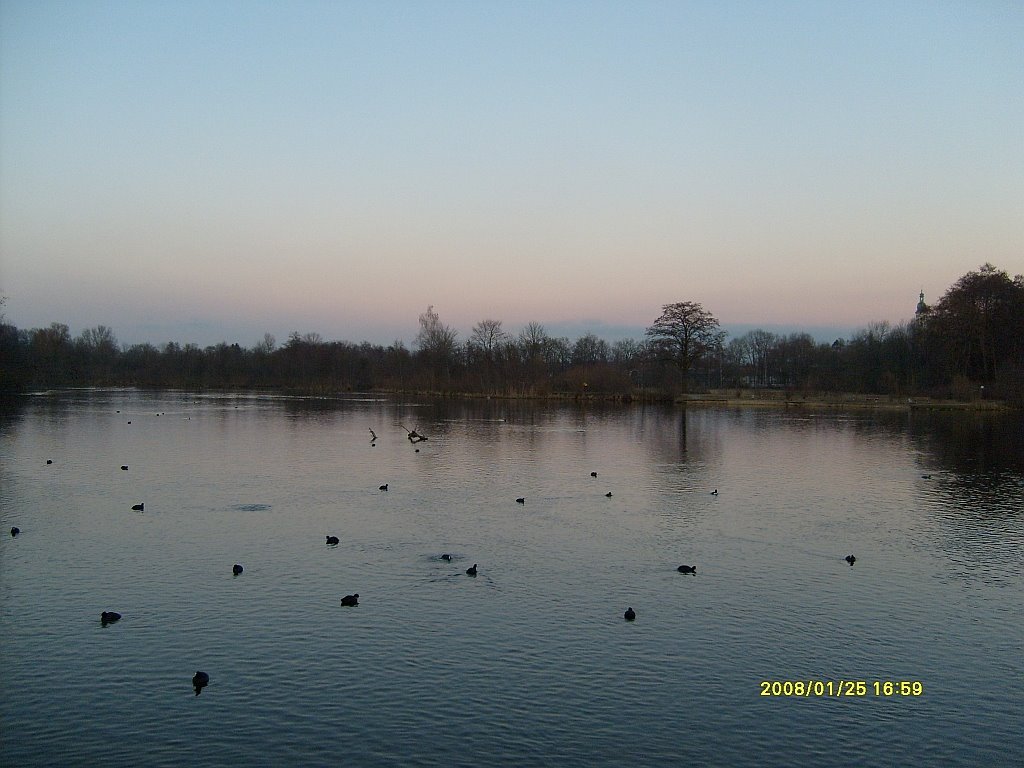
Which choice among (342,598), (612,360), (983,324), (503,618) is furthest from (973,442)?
(612,360)

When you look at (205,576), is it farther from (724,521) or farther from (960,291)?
(960,291)

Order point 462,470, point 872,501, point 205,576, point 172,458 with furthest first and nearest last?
point 172,458 → point 462,470 → point 872,501 → point 205,576

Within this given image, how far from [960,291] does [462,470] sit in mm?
68844

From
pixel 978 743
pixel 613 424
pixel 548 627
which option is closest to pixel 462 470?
pixel 548 627

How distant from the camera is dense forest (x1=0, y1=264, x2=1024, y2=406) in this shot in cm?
8094

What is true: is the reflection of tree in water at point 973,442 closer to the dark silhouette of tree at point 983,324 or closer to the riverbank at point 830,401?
the riverbank at point 830,401

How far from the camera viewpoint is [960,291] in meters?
81.9

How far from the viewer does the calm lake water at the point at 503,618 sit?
10.2m

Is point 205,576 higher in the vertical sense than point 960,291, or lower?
lower
